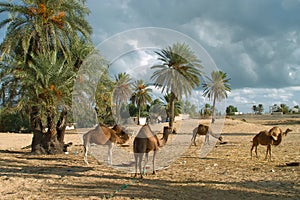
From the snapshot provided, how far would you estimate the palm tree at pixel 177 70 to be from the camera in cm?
1144

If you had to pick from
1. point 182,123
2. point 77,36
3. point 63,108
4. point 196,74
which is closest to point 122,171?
point 182,123

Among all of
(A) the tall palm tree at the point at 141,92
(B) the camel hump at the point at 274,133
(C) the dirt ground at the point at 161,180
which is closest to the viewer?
(C) the dirt ground at the point at 161,180

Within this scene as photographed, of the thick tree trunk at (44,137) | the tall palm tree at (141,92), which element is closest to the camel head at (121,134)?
the tall palm tree at (141,92)

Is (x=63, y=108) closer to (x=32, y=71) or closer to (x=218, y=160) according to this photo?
(x=32, y=71)

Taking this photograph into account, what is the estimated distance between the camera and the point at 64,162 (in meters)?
14.5

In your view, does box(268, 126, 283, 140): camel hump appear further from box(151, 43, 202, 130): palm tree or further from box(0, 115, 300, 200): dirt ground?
box(151, 43, 202, 130): palm tree

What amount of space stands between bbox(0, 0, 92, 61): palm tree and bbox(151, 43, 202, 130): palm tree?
24.1ft

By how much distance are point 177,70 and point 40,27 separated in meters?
7.79

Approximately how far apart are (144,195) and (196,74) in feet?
17.1

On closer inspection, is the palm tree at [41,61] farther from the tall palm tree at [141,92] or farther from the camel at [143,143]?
the camel at [143,143]

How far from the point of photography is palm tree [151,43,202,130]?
37.5 feet

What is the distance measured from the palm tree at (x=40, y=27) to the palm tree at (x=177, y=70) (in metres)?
7.35

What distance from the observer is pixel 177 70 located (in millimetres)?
12773

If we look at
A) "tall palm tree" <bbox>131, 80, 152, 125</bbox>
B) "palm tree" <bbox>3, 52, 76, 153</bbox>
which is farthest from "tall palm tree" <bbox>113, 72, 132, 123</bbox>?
"palm tree" <bbox>3, 52, 76, 153</bbox>
